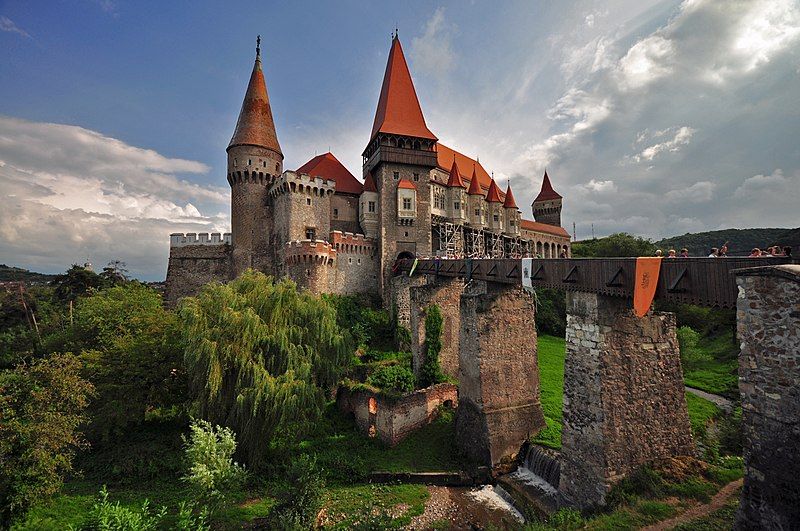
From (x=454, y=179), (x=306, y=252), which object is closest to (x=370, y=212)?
(x=306, y=252)

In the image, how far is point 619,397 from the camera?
862 centimetres

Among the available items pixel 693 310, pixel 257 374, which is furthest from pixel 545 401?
pixel 693 310

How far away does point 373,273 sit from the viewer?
2845 centimetres

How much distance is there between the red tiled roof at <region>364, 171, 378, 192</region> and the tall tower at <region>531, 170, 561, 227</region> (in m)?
38.2

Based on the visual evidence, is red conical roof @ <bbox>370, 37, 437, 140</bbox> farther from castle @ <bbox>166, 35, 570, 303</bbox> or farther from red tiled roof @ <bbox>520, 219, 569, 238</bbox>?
red tiled roof @ <bbox>520, 219, 569, 238</bbox>

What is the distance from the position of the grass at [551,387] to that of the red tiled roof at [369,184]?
19034 millimetres

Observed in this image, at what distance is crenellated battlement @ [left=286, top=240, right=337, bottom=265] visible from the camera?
79.7ft

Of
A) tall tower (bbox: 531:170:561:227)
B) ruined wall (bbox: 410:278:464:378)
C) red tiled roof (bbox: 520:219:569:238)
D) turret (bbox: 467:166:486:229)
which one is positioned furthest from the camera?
tall tower (bbox: 531:170:561:227)

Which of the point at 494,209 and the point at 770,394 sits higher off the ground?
the point at 494,209

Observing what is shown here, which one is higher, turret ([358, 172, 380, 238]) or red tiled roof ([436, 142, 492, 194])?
red tiled roof ([436, 142, 492, 194])

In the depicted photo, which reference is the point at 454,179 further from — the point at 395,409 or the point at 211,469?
the point at 211,469

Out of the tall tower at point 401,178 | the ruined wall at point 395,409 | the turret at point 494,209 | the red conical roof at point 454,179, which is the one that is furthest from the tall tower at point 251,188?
the turret at point 494,209

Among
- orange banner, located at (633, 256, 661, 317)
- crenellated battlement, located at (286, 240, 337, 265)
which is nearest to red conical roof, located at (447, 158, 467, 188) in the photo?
crenellated battlement, located at (286, 240, 337, 265)

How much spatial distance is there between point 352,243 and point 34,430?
67.4 feet
